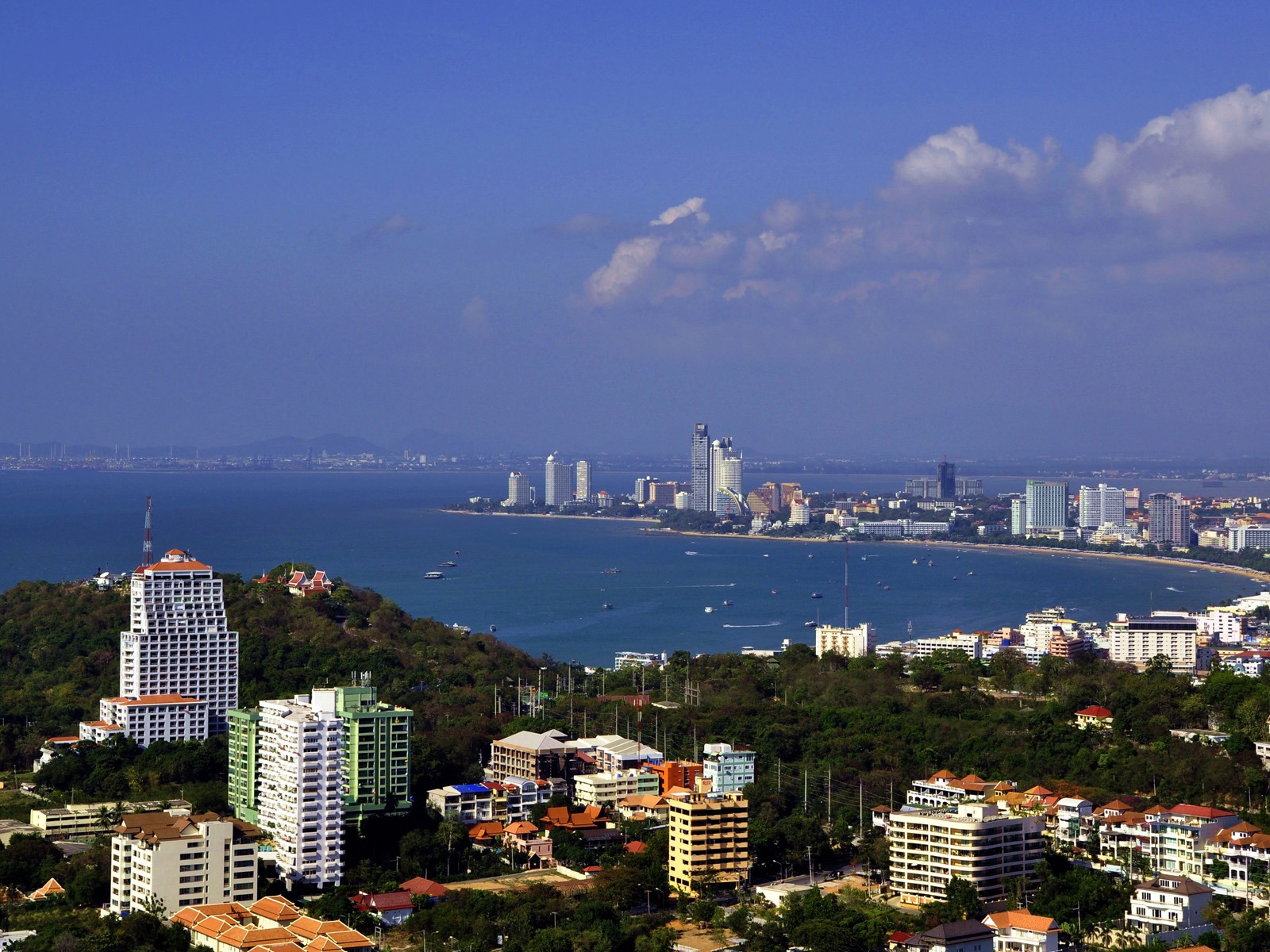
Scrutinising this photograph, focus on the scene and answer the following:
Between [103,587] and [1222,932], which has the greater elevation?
[103,587]

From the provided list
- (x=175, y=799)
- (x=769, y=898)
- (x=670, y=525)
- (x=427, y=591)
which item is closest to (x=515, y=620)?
(x=427, y=591)

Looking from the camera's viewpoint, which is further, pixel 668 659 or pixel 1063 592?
pixel 1063 592

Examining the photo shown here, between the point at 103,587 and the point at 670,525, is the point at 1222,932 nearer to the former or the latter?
the point at 103,587

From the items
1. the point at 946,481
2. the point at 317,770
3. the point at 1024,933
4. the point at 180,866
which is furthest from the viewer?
the point at 946,481

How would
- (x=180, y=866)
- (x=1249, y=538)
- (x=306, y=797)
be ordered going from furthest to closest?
(x=1249, y=538) → (x=306, y=797) → (x=180, y=866)

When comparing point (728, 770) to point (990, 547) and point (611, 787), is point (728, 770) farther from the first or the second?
point (990, 547)

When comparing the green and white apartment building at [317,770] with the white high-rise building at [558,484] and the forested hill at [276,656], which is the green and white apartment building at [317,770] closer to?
the forested hill at [276,656]

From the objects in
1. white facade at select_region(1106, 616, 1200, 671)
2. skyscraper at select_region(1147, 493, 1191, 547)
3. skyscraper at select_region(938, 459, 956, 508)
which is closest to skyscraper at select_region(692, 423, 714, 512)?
skyscraper at select_region(938, 459, 956, 508)

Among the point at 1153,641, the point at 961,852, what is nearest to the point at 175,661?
the point at 961,852
